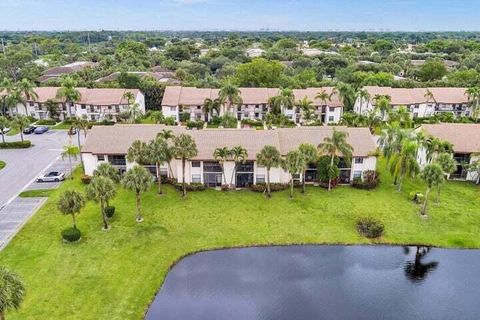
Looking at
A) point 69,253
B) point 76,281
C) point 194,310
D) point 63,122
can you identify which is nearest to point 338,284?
point 194,310

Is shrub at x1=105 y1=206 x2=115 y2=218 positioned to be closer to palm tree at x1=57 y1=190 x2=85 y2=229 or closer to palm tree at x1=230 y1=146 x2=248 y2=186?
palm tree at x1=57 y1=190 x2=85 y2=229

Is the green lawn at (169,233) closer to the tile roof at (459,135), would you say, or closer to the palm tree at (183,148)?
the tile roof at (459,135)

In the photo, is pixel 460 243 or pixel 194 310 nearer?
pixel 194 310

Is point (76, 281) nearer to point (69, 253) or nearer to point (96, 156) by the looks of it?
point (69, 253)

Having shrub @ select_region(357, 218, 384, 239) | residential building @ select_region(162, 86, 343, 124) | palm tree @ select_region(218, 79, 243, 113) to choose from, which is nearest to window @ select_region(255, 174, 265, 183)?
shrub @ select_region(357, 218, 384, 239)

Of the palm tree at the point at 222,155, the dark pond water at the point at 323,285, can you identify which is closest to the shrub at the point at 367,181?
the dark pond water at the point at 323,285

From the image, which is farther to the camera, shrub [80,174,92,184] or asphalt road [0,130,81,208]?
shrub [80,174,92,184]

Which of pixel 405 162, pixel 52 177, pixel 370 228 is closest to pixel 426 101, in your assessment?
pixel 405 162

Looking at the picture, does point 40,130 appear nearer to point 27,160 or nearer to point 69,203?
point 27,160
